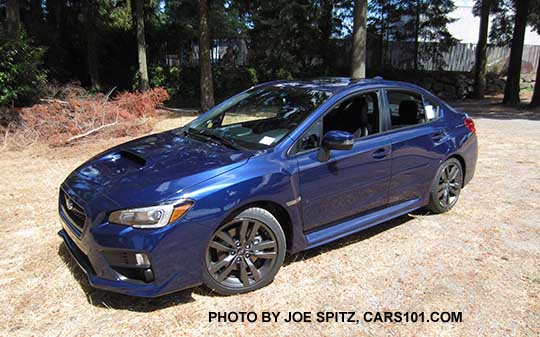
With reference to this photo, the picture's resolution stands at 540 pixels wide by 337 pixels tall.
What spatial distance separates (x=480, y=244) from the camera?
4062 millimetres

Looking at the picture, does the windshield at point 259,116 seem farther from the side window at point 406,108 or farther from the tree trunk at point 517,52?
the tree trunk at point 517,52

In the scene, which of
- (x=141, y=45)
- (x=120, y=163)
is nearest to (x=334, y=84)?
(x=120, y=163)

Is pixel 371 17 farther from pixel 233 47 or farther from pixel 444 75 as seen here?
pixel 233 47

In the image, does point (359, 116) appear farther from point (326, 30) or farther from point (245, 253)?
point (326, 30)

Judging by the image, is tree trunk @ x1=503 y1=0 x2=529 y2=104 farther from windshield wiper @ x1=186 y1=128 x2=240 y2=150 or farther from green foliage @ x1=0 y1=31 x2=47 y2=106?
green foliage @ x1=0 y1=31 x2=47 y2=106

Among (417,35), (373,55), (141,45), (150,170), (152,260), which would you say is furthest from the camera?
(373,55)

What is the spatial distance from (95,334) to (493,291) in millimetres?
2983

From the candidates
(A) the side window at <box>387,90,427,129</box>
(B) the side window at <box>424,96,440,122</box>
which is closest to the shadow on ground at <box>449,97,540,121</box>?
(B) the side window at <box>424,96,440,122</box>

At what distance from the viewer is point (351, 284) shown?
3.34 meters

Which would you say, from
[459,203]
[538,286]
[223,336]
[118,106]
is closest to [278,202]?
[223,336]

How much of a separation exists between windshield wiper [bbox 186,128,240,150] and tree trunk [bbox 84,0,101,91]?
17.1 metres

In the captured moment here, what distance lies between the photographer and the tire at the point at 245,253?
3.00 metres

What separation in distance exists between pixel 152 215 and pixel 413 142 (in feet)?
8.94

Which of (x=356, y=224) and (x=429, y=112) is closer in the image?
(x=356, y=224)
